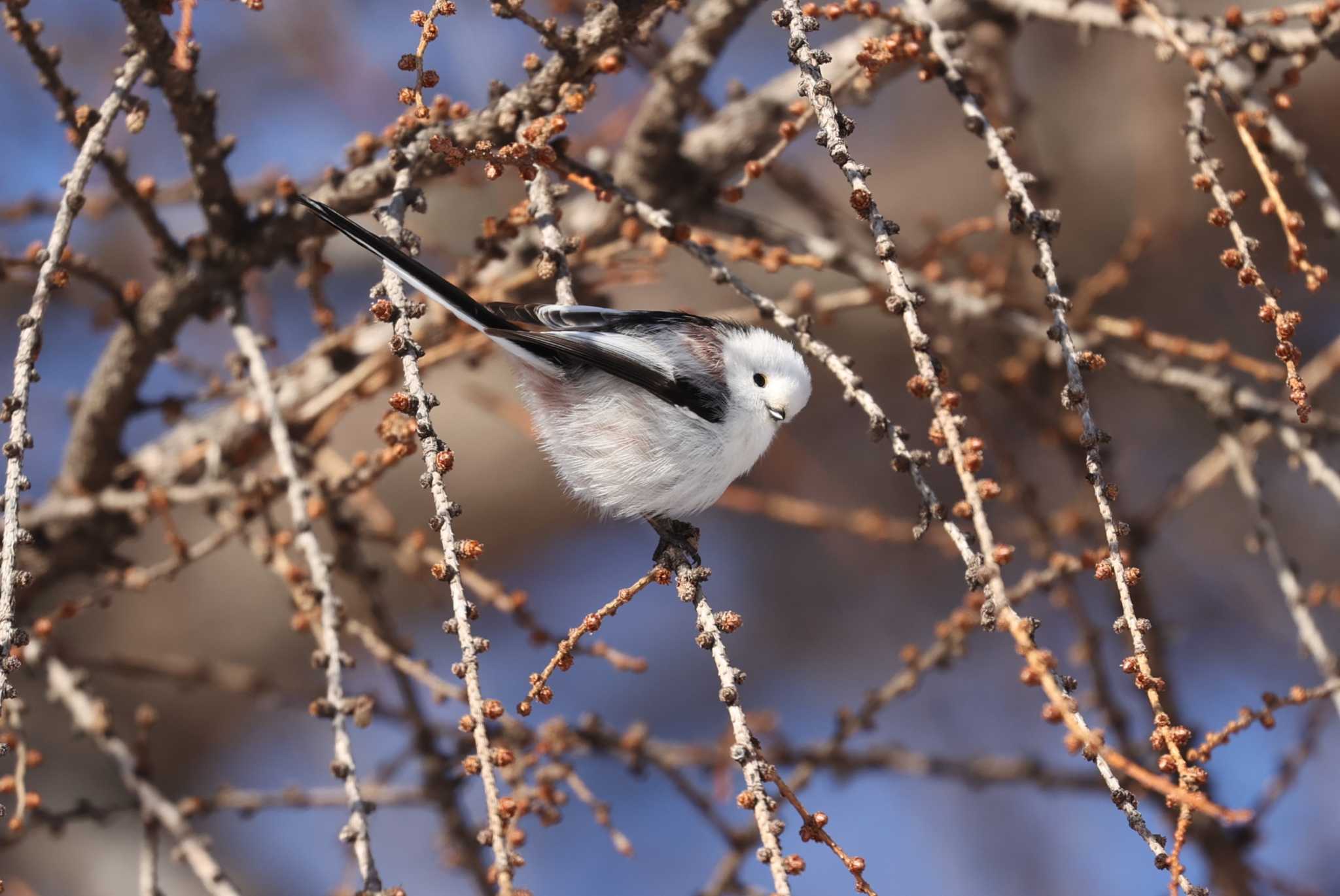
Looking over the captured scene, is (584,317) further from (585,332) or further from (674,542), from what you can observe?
(674,542)

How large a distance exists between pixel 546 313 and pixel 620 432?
24 cm

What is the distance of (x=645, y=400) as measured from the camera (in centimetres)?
198

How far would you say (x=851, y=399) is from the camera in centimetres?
151

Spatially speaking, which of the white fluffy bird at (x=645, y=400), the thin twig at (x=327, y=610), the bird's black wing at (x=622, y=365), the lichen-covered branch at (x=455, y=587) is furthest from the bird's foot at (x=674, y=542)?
the lichen-covered branch at (x=455, y=587)

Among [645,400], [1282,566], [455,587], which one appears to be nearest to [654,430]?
[645,400]

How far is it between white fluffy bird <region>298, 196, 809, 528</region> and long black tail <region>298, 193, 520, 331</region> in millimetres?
21

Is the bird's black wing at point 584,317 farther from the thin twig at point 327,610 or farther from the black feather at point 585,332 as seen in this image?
the thin twig at point 327,610

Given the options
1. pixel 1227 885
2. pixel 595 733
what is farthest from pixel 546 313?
pixel 1227 885

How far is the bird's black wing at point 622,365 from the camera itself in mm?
1867

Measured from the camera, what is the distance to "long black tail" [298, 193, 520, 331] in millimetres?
1550

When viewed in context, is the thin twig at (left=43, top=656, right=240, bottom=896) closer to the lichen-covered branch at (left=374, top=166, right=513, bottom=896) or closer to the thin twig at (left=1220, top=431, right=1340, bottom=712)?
the lichen-covered branch at (left=374, top=166, right=513, bottom=896)

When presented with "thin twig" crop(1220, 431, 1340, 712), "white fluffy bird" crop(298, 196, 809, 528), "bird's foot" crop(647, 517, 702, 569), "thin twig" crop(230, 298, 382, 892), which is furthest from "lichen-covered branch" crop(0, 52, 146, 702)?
"thin twig" crop(1220, 431, 1340, 712)

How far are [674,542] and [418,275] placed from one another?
62 centimetres

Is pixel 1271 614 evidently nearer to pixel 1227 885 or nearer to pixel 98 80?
pixel 1227 885
